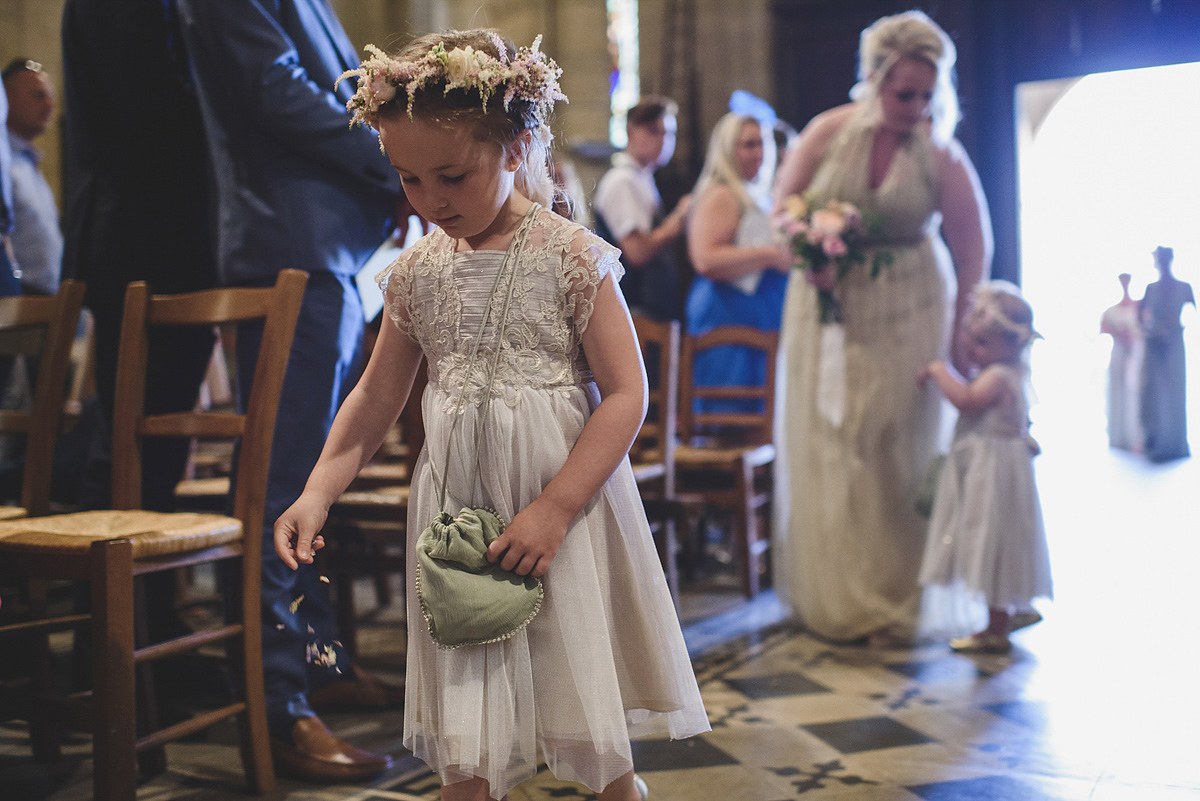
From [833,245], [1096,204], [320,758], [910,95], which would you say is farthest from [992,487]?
[1096,204]

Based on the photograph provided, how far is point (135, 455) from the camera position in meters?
2.32

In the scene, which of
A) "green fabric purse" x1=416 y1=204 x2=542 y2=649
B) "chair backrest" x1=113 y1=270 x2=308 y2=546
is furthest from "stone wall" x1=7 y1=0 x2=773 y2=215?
"green fabric purse" x1=416 y1=204 x2=542 y2=649

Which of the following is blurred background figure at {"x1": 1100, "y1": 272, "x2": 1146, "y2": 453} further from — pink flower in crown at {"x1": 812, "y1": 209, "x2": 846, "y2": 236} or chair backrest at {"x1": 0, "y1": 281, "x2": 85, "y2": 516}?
chair backrest at {"x1": 0, "y1": 281, "x2": 85, "y2": 516}

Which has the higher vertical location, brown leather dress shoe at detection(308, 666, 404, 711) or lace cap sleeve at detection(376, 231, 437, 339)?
lace cap sleeve at detection(376, 231, 437, 339)

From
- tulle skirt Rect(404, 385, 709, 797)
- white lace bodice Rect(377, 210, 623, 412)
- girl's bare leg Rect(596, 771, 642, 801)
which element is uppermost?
white lace bodice Rect(377, 210, 623, 412)

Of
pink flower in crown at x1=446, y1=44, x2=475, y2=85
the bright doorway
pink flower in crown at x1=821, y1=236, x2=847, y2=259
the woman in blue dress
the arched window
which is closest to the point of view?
pink flower in crown at x1=446, y1=44, x2=475, y2=85

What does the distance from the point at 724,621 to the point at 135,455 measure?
7.22 feet

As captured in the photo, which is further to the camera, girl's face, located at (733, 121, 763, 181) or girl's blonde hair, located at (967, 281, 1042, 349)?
girl's face, located at (733, 121, 763, 181)

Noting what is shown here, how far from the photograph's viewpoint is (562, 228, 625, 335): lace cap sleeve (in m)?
1.50

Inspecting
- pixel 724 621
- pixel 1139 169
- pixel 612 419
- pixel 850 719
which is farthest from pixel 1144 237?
pixel 612 419

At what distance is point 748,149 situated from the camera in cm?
474

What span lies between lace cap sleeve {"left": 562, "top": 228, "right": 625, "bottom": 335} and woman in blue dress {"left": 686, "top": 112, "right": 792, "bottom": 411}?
10.4ft

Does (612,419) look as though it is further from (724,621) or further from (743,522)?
(743,522)

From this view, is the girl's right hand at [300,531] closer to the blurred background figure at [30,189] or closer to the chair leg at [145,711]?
the chair leg at [145,711]
